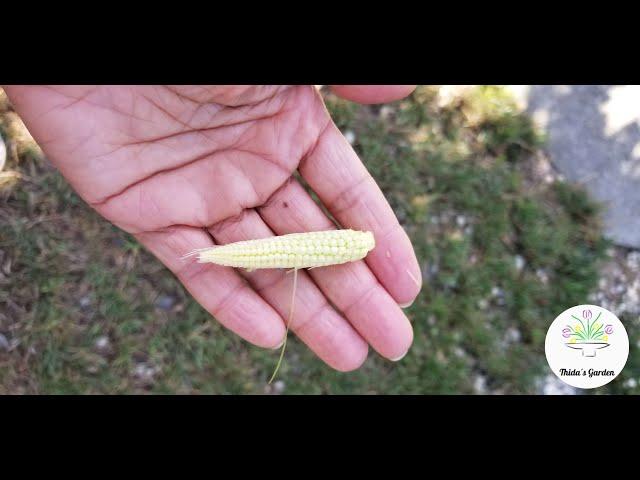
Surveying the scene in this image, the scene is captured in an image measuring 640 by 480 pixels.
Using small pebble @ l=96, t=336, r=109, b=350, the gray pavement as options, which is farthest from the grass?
the gray pavement

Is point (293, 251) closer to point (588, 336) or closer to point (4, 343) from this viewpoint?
point (588, 336)

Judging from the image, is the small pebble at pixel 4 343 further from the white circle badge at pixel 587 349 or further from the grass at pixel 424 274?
the white circle badge at pixel 587 349

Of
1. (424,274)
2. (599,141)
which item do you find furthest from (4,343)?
(599,141)

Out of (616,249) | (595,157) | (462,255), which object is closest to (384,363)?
(462,255)

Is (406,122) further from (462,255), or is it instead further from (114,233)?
(114,233)

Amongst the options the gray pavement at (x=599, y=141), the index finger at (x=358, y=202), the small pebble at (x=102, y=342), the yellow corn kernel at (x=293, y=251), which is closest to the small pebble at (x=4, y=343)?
the small pebble at (x=102, y=342)

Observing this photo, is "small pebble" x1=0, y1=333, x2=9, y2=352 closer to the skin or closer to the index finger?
the skin

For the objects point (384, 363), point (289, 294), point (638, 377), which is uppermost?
point (289, 294)

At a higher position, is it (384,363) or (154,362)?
(154,362)
